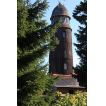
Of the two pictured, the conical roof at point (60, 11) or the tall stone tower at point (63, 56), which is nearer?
the tall stone tower at point (63, 56)

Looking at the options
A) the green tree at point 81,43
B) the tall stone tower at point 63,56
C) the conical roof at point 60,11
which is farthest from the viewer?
the conical roof at point 60,11

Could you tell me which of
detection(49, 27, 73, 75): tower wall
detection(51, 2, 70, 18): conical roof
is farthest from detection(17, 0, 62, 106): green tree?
detection(51, 2, 70, 18): conical roof

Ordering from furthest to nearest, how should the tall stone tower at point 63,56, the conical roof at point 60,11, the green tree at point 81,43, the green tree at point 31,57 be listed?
the conical roof at point 60,11 → the tall stone tower at point 63,56 → the green tree at point 81,43 → the green tree at point 31,57

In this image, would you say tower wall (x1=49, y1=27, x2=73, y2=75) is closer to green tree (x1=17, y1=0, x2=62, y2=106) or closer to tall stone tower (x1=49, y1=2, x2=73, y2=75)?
→ tall stone tower (x1=49, y1=2, x2=73, y2=75)

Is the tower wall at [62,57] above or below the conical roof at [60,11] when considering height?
below

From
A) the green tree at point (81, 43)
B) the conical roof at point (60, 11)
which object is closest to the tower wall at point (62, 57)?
the conical roof at point (60, 11)

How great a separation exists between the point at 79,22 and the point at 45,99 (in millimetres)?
11469

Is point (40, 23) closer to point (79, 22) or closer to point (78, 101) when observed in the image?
point (78, 101)

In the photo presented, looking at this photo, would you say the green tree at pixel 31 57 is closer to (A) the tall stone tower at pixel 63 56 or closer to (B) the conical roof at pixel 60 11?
(A) the tall stone tower at pixel 63 56

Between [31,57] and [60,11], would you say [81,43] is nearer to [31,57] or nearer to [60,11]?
[31,57]

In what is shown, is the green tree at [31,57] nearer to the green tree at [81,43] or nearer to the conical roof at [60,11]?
the green tree at [81,43]

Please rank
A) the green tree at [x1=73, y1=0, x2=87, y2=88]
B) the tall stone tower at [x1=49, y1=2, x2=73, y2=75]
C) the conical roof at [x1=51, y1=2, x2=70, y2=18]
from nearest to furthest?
the green tree at [x1=73, y1=0, x2=87, y2=88], the tall stone tower at [x1=49, y1=2, x2=73, y2=75], the conical roof at [x1=51, y1=2, x2=70, y2=18]

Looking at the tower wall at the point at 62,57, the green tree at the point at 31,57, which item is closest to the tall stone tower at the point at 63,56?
the tower wall at the point at 62,57
